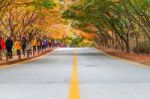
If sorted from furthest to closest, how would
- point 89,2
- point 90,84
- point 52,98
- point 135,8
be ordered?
point 89,2, point 135,8, point 90,84, point 52,98

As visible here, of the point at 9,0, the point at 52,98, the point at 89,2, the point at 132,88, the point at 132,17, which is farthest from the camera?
the point at 132,17

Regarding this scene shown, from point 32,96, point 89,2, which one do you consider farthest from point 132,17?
point 32,96

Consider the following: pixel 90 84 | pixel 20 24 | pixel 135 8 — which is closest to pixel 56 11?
pixel 20 24

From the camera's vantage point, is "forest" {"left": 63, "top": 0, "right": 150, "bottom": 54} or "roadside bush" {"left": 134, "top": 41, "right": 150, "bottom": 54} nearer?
"forest" {"left": 63, "top": 0, "right": 150, "bottom": 54}

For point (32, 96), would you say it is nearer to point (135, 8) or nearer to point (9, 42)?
point (9, 42)

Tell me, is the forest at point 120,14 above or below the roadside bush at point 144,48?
above

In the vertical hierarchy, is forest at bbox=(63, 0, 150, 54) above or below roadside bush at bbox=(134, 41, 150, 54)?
above

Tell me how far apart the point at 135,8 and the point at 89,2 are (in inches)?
182

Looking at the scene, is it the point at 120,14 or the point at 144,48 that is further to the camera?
the point at 144,48

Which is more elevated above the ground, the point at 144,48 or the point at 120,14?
the point at 120,14

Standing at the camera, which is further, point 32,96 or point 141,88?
point 141,88

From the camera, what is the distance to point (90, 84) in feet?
48.4

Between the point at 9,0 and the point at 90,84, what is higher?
the point at 9,0

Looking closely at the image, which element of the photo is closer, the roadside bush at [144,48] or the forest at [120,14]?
the forest at [120,14]
